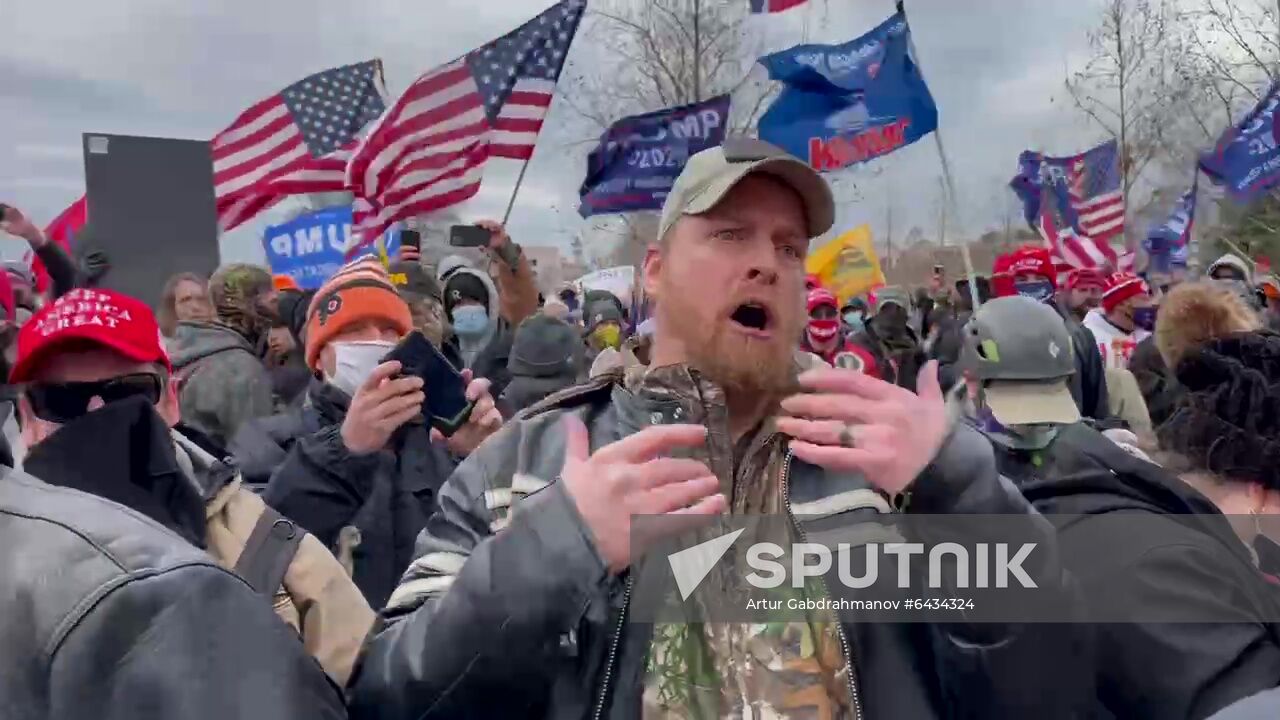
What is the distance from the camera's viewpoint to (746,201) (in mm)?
2277

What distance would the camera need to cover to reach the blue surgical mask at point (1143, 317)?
850 centimetres

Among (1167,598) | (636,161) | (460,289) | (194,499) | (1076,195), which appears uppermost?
(1076,195)

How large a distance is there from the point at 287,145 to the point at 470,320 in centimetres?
266

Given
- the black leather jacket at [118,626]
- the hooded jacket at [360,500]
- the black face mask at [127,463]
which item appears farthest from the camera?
the hooded jacket at [360,500]

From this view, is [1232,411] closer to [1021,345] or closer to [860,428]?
[1021,345]

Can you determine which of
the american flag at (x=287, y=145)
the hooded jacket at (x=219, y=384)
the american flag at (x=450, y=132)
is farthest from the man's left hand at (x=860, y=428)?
the american flag at (x=287, y=145)

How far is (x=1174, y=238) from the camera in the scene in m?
Result: 14.7

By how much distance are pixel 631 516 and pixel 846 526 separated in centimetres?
55

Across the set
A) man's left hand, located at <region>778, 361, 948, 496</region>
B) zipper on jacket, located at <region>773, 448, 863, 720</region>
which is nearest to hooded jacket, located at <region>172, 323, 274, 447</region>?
zipper on jacket, located at <region>773, 448, 863, 720</region>

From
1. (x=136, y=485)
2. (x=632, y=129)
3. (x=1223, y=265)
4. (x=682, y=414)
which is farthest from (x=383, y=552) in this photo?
(x=1223, y=265)

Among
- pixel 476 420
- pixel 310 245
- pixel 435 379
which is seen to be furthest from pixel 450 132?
pixel 435 379

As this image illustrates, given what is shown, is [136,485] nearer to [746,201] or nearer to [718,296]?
[718,296]

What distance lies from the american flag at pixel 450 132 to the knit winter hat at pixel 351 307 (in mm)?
3066

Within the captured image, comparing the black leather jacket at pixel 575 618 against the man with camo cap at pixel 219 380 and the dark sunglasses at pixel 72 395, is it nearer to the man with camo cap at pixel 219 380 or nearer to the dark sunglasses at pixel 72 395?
the dark sunglasses at pixel 72 395
